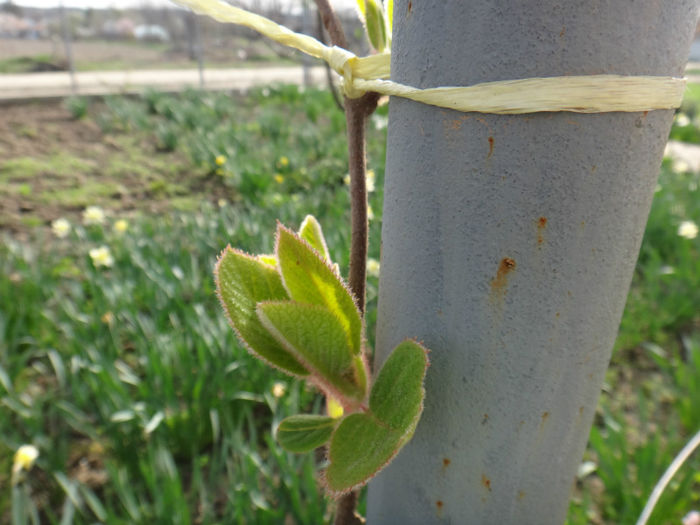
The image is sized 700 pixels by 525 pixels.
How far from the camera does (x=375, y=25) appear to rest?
495 millimetres

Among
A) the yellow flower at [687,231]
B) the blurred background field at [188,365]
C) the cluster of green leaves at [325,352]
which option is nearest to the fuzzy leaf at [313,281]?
the cluster of green leaves at [325,352]

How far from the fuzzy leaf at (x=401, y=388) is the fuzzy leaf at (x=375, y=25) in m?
0.29

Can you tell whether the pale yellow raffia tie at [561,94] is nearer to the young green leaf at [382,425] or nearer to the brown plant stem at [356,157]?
the brown plant stem at [356,157]

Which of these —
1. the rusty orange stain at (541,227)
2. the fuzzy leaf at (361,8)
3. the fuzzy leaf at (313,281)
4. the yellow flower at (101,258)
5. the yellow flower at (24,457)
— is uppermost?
the fuzzy leaf at (361,8)

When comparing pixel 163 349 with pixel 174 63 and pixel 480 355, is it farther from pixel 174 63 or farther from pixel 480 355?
pixel 174 63

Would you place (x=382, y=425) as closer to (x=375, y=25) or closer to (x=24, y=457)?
(x=375, y=25)

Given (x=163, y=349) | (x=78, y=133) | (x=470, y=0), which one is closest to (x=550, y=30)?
(x=470, y=0)

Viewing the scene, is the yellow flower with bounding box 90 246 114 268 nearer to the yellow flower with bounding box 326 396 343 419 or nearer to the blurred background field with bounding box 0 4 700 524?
the blurred background field with bounding box 0 4 700 524

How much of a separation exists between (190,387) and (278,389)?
0.24m

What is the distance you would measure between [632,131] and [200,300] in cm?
164

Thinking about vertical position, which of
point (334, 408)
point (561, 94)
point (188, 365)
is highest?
point (561, 94)

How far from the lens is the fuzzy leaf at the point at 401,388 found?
17.1 inches

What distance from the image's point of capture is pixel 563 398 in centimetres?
47

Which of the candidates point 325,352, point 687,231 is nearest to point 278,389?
point 325,352
